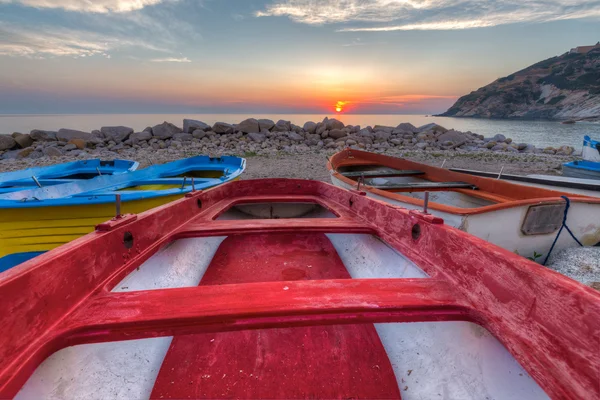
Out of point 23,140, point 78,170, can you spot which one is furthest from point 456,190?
point 23,140

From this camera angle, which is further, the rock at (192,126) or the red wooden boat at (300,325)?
the rock at (192,126)

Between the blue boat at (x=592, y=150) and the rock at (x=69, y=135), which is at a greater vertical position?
the rock at (x=69, y=135)

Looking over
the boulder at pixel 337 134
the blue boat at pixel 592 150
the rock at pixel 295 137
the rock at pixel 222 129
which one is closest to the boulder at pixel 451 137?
the boulder at pixel 337 134

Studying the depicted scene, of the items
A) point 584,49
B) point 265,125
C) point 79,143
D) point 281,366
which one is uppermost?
point 584,49

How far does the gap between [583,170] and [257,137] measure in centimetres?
1705

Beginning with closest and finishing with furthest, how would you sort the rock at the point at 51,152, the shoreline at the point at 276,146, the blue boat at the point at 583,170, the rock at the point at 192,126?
1. the blue boat at the point at 583,170
2. the shoreline at the point at 276,146
3. the rock at the point at 51,152
4. the rock at the point at 192,126

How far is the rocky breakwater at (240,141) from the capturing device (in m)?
18.3

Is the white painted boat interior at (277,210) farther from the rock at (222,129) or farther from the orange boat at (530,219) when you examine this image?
the rock at (222,129)

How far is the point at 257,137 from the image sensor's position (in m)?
20.8

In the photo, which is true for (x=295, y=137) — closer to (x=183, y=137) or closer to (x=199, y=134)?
(x=199, y=134)

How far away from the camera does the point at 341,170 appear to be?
7930 millimetres

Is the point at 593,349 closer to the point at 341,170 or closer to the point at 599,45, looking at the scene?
the point at 341,170

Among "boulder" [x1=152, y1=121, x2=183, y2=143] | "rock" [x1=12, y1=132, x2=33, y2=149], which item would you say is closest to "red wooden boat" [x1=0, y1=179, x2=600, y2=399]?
"boulder" [x1=152, y1=121, x2=183, y2=143]

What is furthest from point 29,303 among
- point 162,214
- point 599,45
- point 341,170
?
point 599,45
